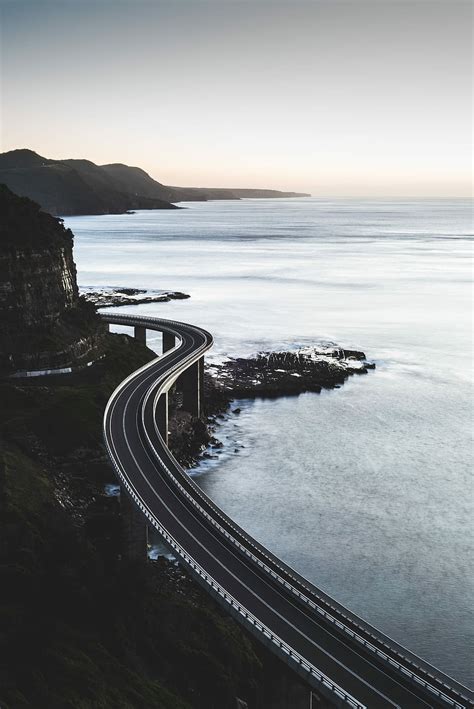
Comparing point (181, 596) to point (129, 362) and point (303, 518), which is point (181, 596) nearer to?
point (303, 518)

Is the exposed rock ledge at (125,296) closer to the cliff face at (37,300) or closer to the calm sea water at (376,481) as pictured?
the calm sea water at (376,481)

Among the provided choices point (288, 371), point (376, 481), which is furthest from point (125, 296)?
point (376, 481)

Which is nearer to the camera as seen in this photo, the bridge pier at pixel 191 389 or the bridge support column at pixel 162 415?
the bridge support column at pixel 162 415

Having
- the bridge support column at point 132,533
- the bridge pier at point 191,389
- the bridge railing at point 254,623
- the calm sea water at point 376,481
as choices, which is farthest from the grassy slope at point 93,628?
the bridge pier at point 191,389

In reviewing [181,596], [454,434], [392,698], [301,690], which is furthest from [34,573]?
[454,434]

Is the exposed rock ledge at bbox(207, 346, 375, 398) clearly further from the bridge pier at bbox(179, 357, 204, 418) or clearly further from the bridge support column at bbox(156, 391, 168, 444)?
the bridge support column at bbox(156, 391, 168, 444)

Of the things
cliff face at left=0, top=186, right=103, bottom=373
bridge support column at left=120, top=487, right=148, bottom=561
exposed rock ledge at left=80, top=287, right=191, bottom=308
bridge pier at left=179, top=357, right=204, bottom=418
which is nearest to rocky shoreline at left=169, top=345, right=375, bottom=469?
bridge pier at left=179, top=357, right=204, bottom=418
